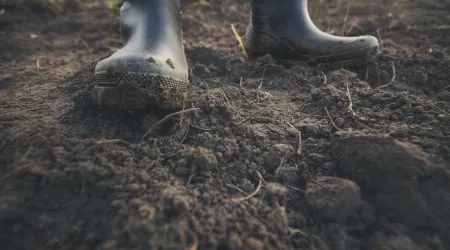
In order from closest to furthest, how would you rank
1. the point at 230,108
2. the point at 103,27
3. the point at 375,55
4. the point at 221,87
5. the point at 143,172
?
the point at 143,172, the point at 230,108, the point at 221,87, the point at 375,55, the point at 103,27

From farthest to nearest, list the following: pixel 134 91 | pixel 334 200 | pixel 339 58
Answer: pixel 339 58
pixel 134 91
pixel 334 200

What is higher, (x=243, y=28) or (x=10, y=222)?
(x=243, y=28)

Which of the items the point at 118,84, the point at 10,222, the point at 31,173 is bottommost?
the point at 10,222

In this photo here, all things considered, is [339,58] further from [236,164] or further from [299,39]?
[236,164]

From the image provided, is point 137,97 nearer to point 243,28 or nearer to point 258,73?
point 258,73

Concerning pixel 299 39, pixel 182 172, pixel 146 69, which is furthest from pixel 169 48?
pixel 299 39

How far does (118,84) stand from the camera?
1.12m

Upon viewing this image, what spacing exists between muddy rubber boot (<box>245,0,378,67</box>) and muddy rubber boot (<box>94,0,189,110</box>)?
0.53 metres

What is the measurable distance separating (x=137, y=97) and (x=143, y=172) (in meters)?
0.28

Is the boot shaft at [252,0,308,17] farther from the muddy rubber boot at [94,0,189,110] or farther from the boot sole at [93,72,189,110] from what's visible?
the boot sole at [93,72,189,110]

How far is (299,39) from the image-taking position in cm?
172

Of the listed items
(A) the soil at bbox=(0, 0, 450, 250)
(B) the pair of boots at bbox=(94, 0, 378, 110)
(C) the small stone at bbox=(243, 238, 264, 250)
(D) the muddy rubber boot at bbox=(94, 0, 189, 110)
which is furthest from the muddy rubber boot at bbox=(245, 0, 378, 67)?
(C) the small stone at bbox=(243, 238, 264, 250)

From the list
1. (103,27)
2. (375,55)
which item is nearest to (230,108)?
(375,55)

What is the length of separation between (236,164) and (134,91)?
1.47 feet
